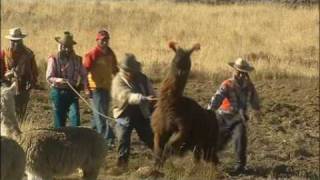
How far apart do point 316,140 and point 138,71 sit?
5.15 meters

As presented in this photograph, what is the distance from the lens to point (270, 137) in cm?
1509

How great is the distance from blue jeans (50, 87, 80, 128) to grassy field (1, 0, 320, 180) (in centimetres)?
56

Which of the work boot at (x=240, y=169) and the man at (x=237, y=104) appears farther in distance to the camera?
the work boot at (x=240, y=169)

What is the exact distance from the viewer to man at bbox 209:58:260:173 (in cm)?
1186

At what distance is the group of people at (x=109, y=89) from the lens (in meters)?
11.3

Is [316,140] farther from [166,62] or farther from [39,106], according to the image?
[166,62]

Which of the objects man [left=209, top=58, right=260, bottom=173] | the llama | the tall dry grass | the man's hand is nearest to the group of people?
man [left=209, top=58, right=260, bottom=173]

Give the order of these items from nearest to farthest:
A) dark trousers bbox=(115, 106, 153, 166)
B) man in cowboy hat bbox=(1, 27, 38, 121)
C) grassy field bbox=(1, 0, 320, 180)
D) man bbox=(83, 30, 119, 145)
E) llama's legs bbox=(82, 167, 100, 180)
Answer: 1. llama's legs bbox=(82, 167, 100, 180)
2. dark trousers bbox=(115, 106, 153, 166)
3. man in cowboy hat bbox=(1, 27, 38, 121)
4. man bbox=(83, 30, 119, 145)
5. grassy field bbox=(1, 0, 320, 180)

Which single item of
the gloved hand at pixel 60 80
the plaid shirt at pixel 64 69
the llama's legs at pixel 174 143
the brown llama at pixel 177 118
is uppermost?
the plaid shirt at pixel 64 69

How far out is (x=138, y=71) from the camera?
11242 mm

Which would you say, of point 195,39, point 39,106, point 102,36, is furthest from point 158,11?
point 102,36

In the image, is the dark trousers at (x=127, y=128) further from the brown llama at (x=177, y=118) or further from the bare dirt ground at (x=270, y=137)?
the brown llama at (x=177, y=118)

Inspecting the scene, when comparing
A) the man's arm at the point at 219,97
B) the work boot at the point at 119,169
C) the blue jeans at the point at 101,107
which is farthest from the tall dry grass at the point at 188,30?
the work boot at the point at 119,169

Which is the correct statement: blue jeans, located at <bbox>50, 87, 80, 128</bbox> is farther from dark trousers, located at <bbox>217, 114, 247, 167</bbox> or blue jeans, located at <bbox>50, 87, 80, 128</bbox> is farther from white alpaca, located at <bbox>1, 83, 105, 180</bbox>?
white alpaca, located at <bbox>1, 83, 105, 180</bbox>
